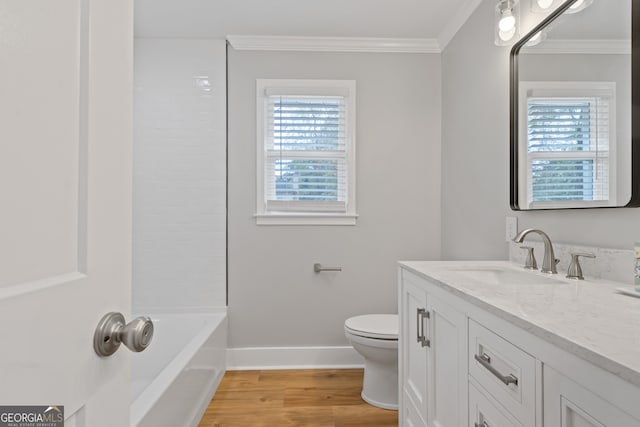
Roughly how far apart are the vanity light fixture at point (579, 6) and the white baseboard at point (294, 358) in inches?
90.2

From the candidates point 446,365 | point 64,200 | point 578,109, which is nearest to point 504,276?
point 446,365

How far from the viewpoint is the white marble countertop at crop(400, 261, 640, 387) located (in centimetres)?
55

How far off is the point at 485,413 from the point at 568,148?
1055 millimetres

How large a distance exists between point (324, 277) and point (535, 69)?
1795 mm

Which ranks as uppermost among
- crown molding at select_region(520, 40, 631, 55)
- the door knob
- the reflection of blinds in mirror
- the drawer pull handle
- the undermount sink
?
crown molding at select_region(520, 40, 631, 55)

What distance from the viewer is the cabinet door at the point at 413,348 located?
1.36m

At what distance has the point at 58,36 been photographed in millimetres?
437

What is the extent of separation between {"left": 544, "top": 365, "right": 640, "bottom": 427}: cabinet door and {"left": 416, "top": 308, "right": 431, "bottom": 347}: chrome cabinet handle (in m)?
0.64

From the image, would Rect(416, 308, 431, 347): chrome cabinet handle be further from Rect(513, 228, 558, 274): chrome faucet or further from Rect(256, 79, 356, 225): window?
Rect(256, 79, 356, 225): window

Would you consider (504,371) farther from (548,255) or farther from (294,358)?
(294,358)

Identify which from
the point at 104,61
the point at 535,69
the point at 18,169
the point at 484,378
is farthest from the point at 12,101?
the point at 535,69

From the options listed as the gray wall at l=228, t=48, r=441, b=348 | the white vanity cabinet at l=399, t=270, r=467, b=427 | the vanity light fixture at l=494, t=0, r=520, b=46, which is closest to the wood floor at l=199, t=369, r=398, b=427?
the gray wall at l=228, t=48, r=441, b=348

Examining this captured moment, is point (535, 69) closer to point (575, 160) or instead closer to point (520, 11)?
point (520, 11)

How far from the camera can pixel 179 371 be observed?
63.9 inches
